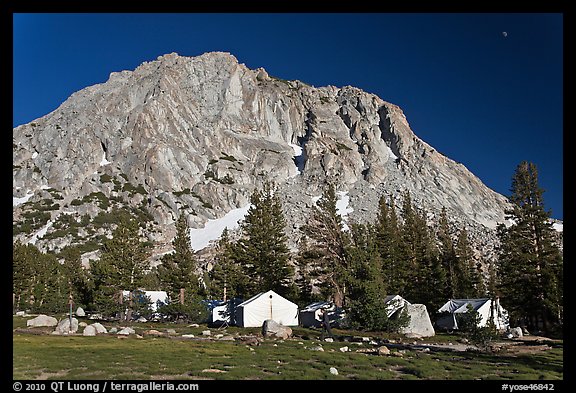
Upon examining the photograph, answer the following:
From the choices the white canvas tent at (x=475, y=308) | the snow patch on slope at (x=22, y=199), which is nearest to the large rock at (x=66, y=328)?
the white canvas tent at (x=475, y=308)

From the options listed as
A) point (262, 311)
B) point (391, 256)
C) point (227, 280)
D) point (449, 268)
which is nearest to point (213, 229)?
point (227, 280)

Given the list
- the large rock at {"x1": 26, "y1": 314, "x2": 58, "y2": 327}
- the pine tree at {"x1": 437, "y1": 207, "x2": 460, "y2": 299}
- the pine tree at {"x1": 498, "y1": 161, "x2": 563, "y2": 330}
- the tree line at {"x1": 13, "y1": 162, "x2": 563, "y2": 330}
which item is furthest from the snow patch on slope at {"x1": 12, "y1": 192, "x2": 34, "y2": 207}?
the pine tree at {"x1": 498, "y1": 161, "x2": 563, "y2": 330}

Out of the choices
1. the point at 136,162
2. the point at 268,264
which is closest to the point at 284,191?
the point at 136,162

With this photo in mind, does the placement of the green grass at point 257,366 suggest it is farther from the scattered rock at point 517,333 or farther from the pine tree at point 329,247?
the pine tree at point 329,247

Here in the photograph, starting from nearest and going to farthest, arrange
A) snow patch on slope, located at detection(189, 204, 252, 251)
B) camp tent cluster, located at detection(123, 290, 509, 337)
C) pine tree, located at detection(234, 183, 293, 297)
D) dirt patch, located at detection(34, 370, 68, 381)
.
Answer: dirt patch, located at detection(34, 370, 68, 381)
camp tent cluster, located at detection(123, 290, 509, 337)
pine tree, located at detection(234, 183, 293, 297)
snow patch on slope, located at detection(189, 204, 252, 251)

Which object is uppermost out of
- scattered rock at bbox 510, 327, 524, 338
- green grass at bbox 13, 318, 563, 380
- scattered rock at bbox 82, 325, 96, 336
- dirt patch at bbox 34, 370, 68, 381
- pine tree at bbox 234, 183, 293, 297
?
pine tree at bbox 234, 183, 293, 297

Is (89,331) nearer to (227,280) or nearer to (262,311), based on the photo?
(262,311)

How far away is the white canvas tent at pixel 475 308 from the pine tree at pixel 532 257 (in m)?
2.18

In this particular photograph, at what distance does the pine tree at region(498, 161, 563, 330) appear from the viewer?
37188 millimetres

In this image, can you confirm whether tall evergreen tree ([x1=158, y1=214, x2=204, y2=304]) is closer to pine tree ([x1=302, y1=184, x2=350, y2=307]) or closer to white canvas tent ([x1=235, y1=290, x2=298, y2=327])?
white canvas tent ([x1=235, y1=290, x2=298, y2=327])

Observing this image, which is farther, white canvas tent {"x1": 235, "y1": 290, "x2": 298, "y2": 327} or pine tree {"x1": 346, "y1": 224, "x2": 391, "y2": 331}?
white canvas tent {"x1": 235, "y1": 290, "x2": 298, "y2": 327}

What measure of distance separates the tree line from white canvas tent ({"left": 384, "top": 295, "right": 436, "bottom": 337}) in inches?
68.2

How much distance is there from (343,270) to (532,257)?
18.5m
